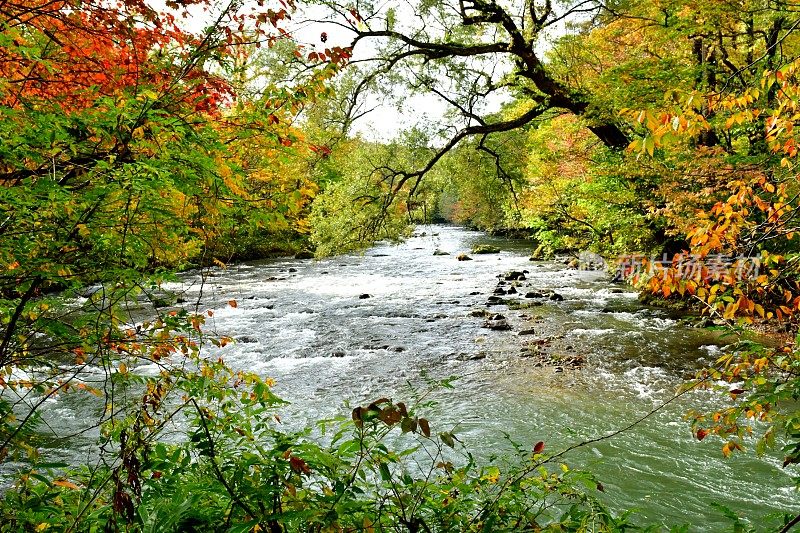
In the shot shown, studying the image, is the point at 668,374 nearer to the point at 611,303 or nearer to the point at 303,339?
the point at 611,303

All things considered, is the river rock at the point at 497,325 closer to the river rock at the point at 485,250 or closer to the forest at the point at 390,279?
the forest at the point at 390,279

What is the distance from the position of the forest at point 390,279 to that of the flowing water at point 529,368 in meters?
0.07

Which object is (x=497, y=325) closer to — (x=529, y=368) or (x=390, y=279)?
(x=529, y=368)

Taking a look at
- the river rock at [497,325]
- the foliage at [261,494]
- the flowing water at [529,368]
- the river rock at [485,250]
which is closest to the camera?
the foliage at [261,494]

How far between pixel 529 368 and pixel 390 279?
457 inches

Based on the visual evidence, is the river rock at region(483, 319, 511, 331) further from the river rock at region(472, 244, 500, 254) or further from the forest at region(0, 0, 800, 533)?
the river rock at region(472, 244, 500, 254)

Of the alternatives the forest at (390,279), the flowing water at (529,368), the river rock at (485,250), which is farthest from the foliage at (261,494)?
the river rock at (485,250)

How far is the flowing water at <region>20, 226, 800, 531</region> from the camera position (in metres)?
5.48

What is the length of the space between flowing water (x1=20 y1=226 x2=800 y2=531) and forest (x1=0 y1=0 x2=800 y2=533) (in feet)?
0.25

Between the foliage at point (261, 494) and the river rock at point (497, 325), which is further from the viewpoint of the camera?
the river rock at point (497, 325)

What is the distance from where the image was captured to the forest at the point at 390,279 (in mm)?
2330

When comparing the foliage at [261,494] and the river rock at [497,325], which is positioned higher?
the foliage at [261,494]

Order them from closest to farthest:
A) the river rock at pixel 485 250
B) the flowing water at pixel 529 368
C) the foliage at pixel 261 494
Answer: the foliage at pixel 261 494
the flowing water at pixel 529 368
the river rock at pixel 485 250

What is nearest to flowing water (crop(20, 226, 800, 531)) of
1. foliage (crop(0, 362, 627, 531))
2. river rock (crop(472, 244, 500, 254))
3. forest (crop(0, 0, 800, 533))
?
forest (crop(0, 0, 800, 533))
